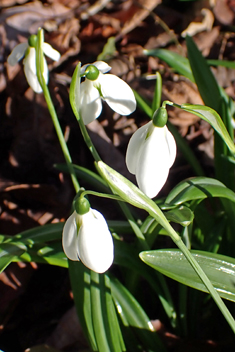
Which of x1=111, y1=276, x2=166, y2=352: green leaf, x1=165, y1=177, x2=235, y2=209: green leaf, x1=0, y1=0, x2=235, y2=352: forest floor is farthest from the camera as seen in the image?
x1=0, y1=0, x2=235, y2=352: forest floor

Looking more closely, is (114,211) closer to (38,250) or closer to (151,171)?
(38,250)

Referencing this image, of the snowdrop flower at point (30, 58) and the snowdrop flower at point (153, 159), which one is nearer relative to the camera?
the snowdrop flower at point (153, 159)

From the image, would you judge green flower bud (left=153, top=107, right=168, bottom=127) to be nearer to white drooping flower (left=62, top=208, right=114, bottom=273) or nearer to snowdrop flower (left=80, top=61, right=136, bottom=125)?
snowdrop flower (left=80, top=61, right=136, bottom=125)

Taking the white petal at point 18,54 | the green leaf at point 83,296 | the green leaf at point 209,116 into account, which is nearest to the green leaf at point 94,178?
the green leaf at point 83,296

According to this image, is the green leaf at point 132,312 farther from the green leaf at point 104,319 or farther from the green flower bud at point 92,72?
the green flower bud at point 92,72

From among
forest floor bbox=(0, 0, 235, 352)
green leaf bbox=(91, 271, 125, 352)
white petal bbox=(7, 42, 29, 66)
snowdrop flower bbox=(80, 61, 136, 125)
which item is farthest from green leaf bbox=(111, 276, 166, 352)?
white petal bbox=(7, 42, 29, 66)

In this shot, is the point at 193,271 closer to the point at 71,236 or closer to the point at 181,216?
the point at 181,216

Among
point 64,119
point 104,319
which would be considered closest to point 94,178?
point 104,319
